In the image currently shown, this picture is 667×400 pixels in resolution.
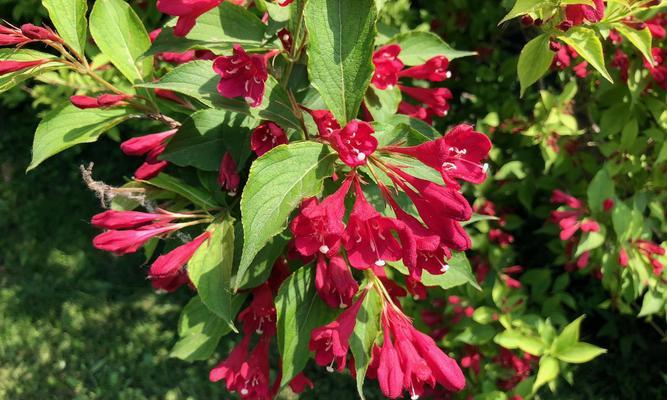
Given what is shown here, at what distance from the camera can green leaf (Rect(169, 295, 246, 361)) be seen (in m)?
1.98

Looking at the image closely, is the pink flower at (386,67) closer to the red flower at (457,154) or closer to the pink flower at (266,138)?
the pink flower at (266,138)

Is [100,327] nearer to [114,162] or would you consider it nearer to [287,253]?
[114,162]

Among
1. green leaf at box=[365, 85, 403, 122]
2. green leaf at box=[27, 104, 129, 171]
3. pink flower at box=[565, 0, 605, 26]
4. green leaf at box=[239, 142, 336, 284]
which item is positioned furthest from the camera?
green leaf at box=[365, 85, 403, 122]

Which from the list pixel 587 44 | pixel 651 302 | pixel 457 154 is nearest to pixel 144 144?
pixel 457 154

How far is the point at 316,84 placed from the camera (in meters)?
1.31

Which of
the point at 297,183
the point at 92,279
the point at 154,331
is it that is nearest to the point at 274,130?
the point at 297,183

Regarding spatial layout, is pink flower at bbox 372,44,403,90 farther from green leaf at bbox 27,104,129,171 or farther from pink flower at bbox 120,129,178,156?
green leaf at bbox 27,104,129,171

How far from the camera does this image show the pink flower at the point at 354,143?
1201 mm

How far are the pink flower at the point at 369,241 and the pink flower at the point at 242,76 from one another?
1.19ft

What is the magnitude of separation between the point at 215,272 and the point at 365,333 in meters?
0.41

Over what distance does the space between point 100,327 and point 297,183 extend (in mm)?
2832

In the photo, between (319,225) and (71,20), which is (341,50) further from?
(71,20)

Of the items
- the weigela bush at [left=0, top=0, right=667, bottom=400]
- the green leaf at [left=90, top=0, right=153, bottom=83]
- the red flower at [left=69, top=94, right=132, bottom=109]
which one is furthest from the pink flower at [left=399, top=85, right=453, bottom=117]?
the red flower at [left=69, top=94, right=132, bottom=109]

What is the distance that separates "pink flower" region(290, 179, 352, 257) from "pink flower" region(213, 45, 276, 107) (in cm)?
29
